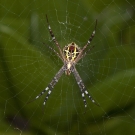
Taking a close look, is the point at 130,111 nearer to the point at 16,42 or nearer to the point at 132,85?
the point at 132,85

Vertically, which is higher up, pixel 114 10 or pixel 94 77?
pixel 114 10

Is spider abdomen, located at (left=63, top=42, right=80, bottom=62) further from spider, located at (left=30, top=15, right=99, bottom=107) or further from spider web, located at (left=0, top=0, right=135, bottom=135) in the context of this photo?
spider web, located at (left=0, top=0, right=135, bottom=135)

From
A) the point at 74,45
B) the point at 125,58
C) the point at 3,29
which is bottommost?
the point at 125,58

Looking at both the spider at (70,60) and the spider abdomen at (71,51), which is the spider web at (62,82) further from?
the spider abdomen at (71,51)

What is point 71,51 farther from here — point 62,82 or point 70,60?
point 62,82

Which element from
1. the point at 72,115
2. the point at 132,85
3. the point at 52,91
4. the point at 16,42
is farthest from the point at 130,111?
the point at 16,42

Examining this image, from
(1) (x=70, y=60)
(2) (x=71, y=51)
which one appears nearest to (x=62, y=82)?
(2) (x=71, y=51)

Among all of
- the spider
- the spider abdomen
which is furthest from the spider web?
the spider abdomen

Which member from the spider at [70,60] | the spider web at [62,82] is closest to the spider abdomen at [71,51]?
the spider at [70,60]
